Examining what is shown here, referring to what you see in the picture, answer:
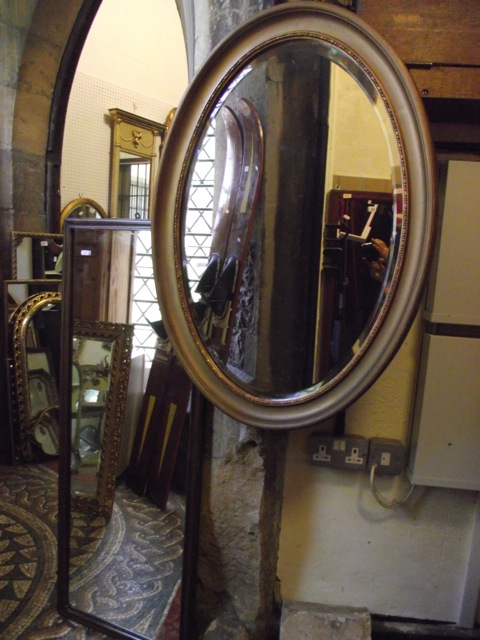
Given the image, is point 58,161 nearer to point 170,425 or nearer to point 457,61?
point 170,425

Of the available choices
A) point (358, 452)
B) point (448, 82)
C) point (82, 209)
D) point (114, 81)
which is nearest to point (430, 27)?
point (448, 82)

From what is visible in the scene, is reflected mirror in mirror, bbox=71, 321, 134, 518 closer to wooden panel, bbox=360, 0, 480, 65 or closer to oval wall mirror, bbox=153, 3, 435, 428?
oval wall mirror, bbox=153, 3, 435, 428

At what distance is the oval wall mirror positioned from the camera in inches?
30.5

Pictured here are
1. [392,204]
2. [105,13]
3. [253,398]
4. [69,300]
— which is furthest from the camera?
[105,13]

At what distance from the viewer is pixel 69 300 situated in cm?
112

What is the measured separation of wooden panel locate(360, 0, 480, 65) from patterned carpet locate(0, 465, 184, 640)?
122 centimetres

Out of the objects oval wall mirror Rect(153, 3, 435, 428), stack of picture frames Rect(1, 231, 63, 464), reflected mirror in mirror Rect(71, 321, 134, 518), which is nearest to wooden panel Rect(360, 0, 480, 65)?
oval wall mirror Rect(153, 3, 435, 428)

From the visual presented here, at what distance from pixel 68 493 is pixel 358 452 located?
726 mm

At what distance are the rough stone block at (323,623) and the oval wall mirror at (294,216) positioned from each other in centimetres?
50

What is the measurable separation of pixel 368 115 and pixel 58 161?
2.04m

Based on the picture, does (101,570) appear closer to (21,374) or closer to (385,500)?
(385,500)

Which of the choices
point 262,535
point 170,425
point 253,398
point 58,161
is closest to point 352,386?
point 253,398

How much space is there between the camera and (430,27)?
87 centimetres

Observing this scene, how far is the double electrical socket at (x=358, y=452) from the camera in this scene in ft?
3.33
